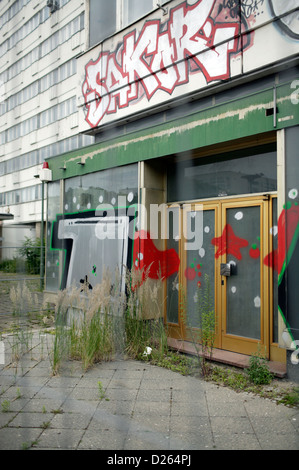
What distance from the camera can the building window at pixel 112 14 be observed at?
22.3ft

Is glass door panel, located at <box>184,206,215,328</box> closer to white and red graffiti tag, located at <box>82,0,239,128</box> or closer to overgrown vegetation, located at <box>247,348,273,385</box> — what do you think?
overgrown vegetation, located at <box>247,348,273,385</box>

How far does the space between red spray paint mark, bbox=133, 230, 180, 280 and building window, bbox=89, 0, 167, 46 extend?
143 inches

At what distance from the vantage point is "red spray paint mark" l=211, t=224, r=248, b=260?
4.94 m

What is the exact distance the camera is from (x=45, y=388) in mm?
3904

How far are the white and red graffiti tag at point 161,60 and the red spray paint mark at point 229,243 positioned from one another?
200cm

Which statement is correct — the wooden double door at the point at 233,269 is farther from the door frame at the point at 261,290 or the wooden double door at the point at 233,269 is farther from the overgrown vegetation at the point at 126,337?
the overgrown vegetation at the point at 126,337

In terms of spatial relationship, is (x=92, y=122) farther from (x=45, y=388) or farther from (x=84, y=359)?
(x=45, y=388)

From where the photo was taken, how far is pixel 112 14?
7.32 metres

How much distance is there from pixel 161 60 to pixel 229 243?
9.90 ft

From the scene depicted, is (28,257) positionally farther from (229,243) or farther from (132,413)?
(132,413)

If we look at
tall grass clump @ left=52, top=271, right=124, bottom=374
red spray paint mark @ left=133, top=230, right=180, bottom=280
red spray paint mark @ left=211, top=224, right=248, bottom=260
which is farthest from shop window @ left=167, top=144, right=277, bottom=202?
tall grass clump @ left=52, top=271, right=124, bottom=374

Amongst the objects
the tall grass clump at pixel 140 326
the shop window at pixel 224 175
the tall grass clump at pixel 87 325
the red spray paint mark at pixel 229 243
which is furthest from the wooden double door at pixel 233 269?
the tall grass clump at pixel 87 325

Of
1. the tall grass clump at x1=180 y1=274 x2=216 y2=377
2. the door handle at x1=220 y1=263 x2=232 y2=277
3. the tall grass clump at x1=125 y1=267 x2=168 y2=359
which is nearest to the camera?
the tall grass clump at x1=180 y1=274 x2=216 y2=377
